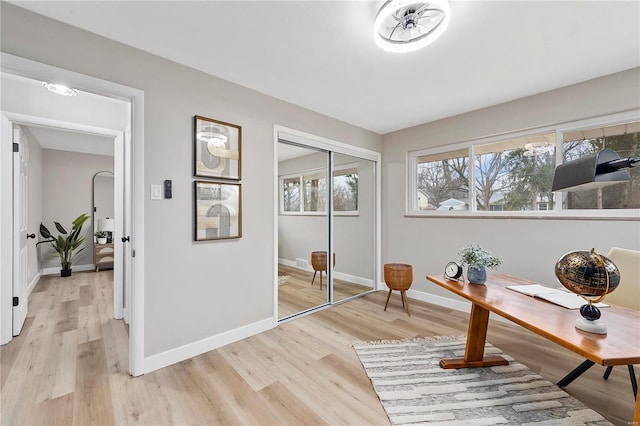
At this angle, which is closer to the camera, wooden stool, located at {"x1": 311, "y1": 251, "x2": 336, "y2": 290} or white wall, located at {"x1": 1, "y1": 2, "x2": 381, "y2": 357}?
white wall, located at {"x1": 1, "y1": 2, "x2": 381, "y2": 357}

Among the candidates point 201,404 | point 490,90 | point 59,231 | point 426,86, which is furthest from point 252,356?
point 59,231

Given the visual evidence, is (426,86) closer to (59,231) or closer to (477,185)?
(477,185)

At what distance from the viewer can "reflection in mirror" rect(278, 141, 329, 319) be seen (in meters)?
3.31

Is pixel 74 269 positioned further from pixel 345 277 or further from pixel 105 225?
pixel 345 277

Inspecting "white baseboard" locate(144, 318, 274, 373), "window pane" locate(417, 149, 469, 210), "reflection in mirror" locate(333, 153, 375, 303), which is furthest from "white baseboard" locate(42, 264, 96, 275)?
"window pane" locate(417, 149, 469, 210)

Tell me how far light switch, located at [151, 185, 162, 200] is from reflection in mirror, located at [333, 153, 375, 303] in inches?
80.6

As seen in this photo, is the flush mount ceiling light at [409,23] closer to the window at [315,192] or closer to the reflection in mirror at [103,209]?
the window at [315,192]

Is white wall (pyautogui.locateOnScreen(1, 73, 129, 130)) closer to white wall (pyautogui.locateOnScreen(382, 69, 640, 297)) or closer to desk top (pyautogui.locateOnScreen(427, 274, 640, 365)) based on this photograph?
white wall (pyautogui.locateOnScreen(382, 69, 640, 297))

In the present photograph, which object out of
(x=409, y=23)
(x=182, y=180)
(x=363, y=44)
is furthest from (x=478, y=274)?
(x=182, y=180)

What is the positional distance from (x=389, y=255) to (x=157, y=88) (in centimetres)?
339

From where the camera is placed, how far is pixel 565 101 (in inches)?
100

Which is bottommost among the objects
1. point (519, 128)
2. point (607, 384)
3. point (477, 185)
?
point (607, 384)

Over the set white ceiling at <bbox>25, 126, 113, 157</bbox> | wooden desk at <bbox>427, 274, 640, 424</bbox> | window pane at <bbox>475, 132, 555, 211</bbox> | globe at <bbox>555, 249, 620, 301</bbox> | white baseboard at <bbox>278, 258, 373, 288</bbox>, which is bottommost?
white baseboard at <bbox>278, 258, 373, 288</bbox>

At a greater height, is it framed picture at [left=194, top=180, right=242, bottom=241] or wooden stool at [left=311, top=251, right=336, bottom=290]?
framed picture at [left=194, top=180, right=242, bottom=241]
